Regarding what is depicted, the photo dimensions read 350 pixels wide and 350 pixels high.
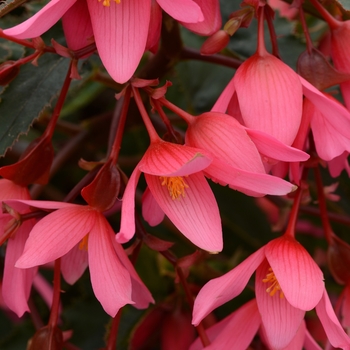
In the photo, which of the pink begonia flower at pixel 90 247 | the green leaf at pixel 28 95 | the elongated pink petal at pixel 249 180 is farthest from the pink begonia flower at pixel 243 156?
the green leaf at pixel 28 95

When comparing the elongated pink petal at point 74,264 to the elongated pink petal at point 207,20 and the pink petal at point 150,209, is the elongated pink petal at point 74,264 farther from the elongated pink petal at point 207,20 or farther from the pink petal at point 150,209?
the elongated pink petal at point 207,20

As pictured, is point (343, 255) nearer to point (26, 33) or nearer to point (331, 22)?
point (331, 22)

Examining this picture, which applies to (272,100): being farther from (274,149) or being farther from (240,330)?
(240,330)

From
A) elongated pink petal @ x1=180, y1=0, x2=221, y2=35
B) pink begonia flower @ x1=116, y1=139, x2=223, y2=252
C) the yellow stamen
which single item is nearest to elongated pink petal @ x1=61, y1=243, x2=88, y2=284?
the yellow stamen

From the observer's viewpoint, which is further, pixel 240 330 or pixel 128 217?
pixel 240 330

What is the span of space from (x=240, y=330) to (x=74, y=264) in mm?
165

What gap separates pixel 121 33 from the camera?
0.46m

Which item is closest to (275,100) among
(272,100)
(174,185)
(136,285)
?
(272,100)

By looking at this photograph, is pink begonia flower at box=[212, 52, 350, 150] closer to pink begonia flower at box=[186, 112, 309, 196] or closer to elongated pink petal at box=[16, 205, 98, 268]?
pink begonia flower at box=[186, 112, 309, 196]

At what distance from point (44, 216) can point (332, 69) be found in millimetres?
274

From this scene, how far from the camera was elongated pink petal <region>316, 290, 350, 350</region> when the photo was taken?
1.55 feet

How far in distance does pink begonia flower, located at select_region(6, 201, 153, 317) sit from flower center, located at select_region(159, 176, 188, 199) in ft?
0.21

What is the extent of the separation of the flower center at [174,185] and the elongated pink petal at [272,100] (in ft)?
0.23

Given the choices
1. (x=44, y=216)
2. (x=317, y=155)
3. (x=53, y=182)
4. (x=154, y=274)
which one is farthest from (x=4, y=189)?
(x=53, y=182)
